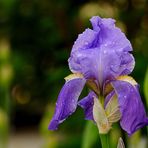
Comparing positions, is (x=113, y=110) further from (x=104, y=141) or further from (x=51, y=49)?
(x=51, y=49)

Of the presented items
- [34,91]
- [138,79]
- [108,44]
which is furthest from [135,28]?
[108,44]

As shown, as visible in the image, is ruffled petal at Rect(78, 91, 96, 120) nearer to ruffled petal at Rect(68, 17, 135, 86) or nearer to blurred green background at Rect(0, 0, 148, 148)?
ruffled petal at Rect(68, 17, 135, 86)

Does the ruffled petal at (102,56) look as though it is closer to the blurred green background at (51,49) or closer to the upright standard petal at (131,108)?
the upright standard petal at (131,108)

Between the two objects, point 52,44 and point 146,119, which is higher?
point 146,119

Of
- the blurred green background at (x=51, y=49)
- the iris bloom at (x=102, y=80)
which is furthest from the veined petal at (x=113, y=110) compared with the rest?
the blurred green background at (x=51, y=49)

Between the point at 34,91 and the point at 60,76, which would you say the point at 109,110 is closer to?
the point at 60,76

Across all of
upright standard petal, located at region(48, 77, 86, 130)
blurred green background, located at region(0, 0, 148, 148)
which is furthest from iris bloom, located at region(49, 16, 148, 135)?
blurred green background, located at region(0, 0, 148, 148)
